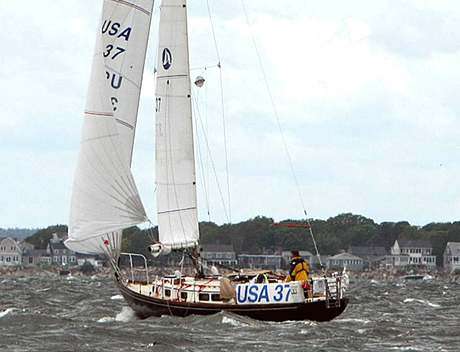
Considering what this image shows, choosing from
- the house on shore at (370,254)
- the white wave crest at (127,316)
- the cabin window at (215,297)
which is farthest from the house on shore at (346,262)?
the cabin window at (215,297)

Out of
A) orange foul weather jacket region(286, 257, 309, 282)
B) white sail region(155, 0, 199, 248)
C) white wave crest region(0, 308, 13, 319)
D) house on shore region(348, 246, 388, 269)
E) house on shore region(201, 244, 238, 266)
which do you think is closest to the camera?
orange foul weather jacket region(286, 257, 309, 282)

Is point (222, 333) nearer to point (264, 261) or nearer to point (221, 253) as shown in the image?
point (264, 261)

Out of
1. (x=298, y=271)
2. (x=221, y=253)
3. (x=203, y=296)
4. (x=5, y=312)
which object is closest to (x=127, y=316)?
(x=203, y=296)

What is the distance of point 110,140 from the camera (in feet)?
84.6

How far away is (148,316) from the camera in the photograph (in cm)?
2553

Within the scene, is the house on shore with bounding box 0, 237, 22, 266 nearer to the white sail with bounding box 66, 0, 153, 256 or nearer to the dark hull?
the white sail with bounding box 66, 0, 153, 256

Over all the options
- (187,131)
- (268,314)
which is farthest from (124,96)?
(268,314)

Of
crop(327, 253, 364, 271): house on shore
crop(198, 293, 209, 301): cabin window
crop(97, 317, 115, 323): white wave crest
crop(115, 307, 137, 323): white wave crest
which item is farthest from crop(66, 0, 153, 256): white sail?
crop(327, 253, 364, 271): house on shore

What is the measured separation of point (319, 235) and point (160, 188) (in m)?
128

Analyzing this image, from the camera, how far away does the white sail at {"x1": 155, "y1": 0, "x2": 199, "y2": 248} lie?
26.9m

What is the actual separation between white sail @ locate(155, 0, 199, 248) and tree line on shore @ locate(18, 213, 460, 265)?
94507 millimetres

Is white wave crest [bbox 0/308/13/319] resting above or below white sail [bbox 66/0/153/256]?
below

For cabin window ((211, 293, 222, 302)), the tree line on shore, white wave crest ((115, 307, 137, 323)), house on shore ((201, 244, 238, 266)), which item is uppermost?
the tree line on shore

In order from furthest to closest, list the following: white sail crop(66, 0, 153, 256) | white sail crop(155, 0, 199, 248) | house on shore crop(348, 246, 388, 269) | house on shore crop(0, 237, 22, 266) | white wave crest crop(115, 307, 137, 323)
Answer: house on shore crop(0, 237, 22, 266) → house on shore crop(348, 246, 388, 269) → white sail crop(155, 0, 199, 248) → white wave crest crop(115, 307, 137, 323) → white sail crop(66, 0, 153, 256)
